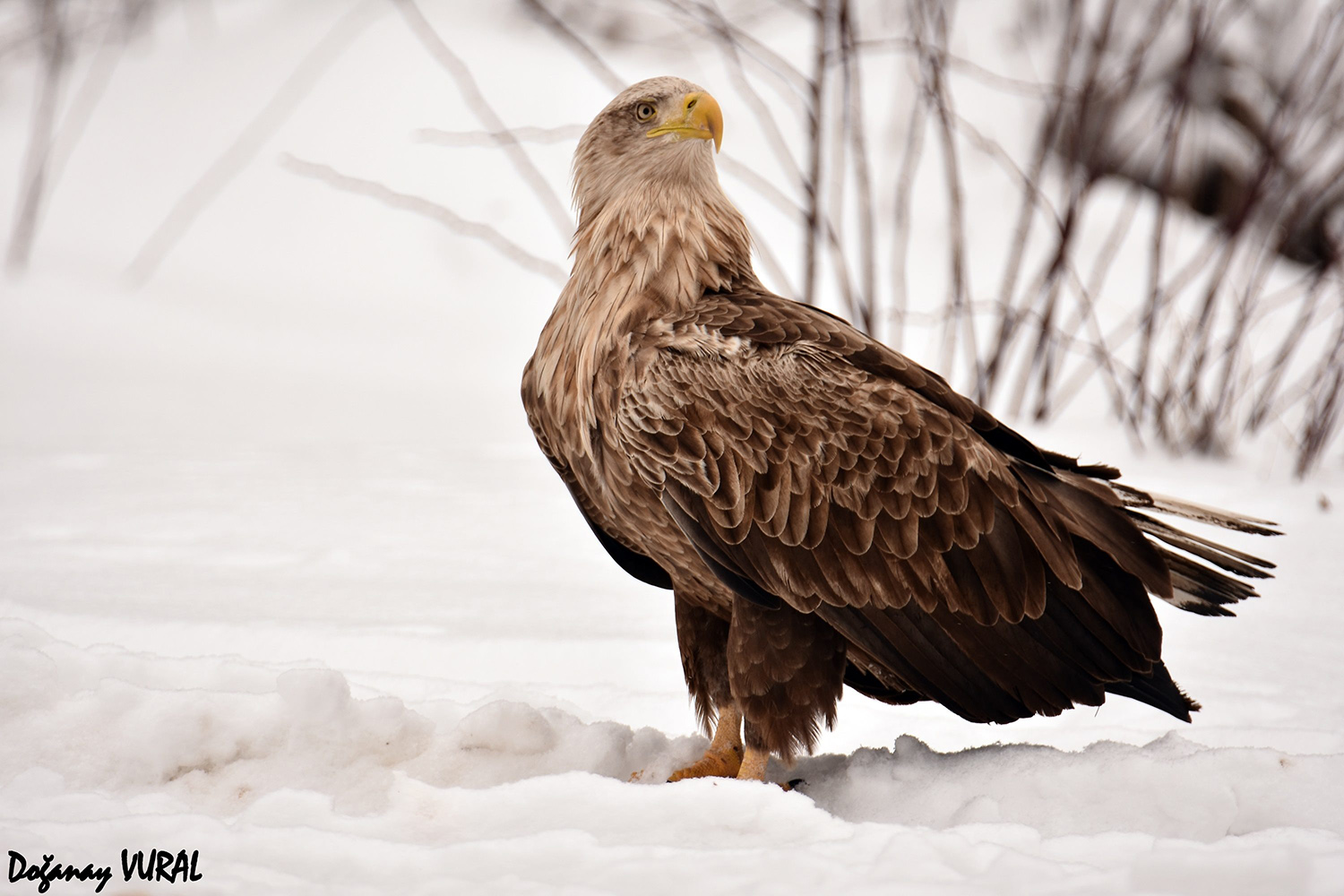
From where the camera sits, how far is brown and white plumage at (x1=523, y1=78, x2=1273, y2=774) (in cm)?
218

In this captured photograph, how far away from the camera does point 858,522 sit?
2195mm

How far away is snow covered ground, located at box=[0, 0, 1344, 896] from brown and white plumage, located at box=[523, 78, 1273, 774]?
8.6 inches

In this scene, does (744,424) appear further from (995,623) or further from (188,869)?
(188,869)

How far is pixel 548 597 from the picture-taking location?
12.5 ft

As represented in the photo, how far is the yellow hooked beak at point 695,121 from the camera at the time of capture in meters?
2.57

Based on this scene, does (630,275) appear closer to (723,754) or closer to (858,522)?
(858,522)

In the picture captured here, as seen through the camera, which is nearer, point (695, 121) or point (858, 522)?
point (858, 522)

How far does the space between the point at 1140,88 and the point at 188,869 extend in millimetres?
11411

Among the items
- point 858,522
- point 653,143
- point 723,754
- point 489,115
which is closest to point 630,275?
point 653,143

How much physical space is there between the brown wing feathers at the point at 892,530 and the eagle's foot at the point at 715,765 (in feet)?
1.46

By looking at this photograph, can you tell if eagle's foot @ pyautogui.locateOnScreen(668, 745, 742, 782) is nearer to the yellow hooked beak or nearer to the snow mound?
the snow mound

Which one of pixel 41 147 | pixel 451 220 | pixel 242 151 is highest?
pixel 242 151

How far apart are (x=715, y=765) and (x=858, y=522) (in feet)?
2.27

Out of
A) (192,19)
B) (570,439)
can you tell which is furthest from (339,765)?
(192,19)
